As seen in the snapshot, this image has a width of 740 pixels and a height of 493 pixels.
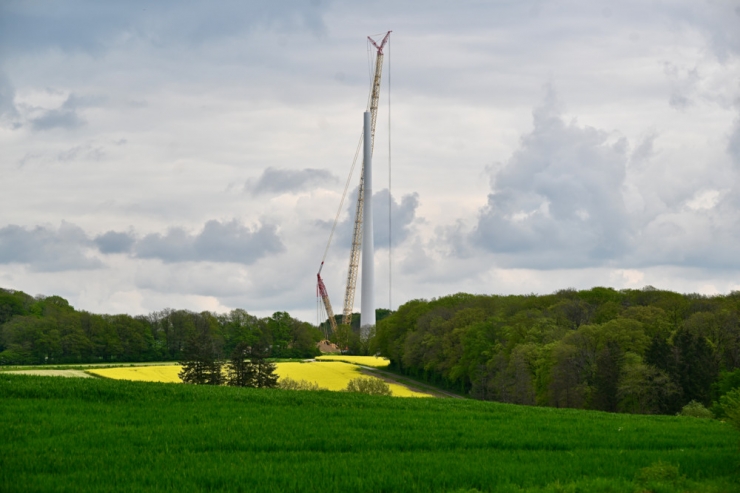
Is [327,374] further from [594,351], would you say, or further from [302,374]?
[594,351]

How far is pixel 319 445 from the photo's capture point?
2983cm

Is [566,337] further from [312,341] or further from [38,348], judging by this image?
[312,341]

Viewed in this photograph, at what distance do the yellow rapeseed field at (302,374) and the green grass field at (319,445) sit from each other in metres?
50.0

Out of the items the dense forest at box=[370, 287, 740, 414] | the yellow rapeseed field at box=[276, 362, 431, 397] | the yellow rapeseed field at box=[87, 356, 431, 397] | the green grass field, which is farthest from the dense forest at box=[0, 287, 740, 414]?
the green grass field

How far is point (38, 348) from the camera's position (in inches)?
5979

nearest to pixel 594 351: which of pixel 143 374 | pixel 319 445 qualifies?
pixel 143 374

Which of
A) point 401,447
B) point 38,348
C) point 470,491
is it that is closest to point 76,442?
point 401,447

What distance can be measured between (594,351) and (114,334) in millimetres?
101823

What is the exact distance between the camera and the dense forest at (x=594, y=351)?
7756 cm

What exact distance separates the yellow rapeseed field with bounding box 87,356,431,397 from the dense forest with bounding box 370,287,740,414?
10.0 m

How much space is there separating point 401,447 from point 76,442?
1091 cm

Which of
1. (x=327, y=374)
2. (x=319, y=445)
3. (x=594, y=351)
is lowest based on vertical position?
(x=319, y=445)

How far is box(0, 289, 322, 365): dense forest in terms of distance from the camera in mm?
153000

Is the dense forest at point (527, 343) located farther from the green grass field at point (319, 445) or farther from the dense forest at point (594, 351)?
the green grass field at point (319, 445)
